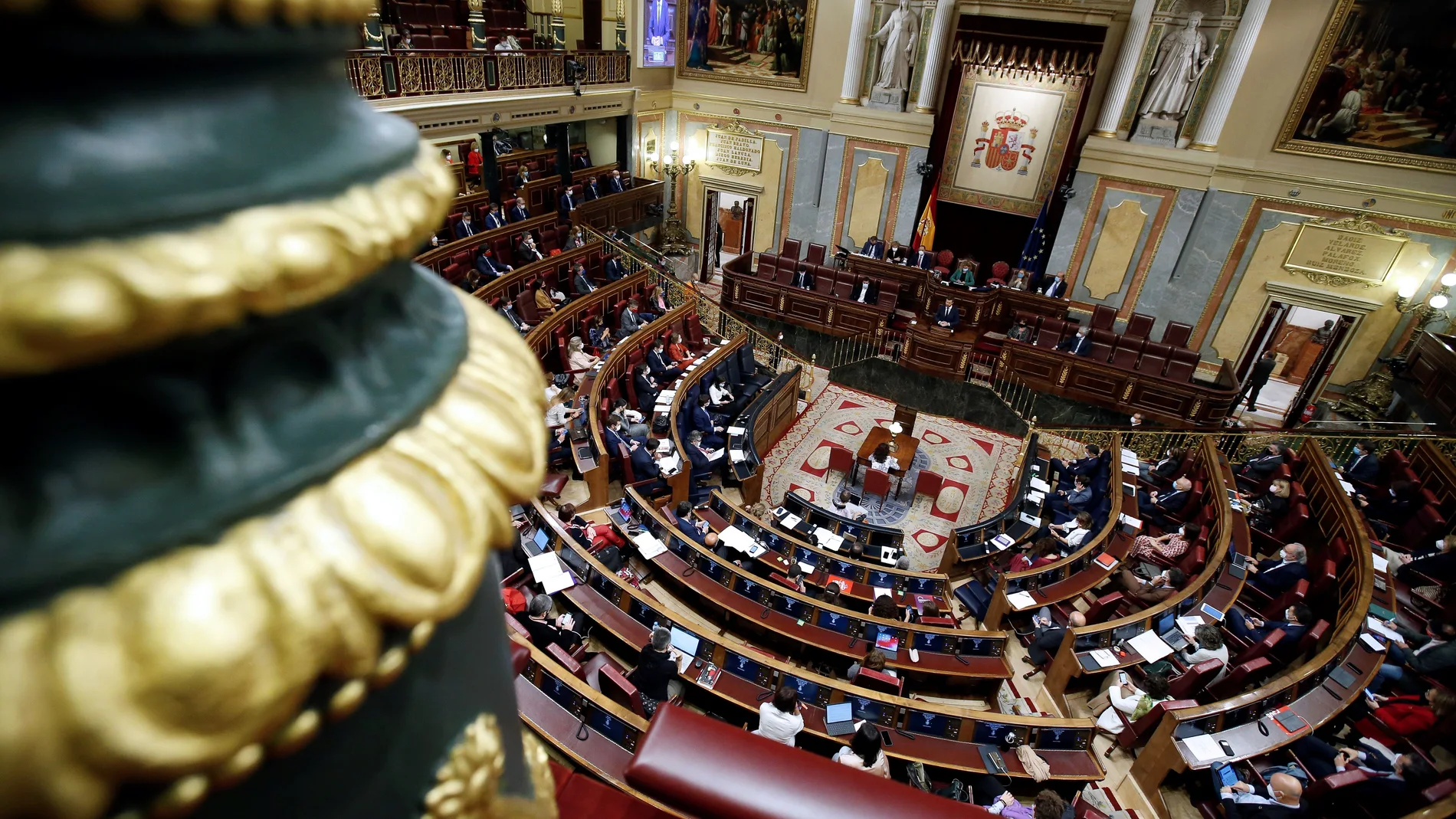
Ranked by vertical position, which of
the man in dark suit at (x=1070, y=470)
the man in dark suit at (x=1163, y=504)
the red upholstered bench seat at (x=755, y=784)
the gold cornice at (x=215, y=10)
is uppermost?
the gold cornice at (x=215, y=10)

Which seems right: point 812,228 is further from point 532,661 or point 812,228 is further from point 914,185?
point 532,661

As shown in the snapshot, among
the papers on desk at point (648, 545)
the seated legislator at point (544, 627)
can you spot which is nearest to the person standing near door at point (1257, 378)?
the papers on desk at point (648, 545)

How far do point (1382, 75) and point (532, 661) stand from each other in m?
16.2

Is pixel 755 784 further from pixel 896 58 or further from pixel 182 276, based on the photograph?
pixel 896 58

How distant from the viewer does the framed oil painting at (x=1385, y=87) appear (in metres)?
11.4

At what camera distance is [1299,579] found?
765cm

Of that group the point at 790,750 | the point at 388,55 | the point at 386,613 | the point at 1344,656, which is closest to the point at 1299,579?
the point at 1344,656

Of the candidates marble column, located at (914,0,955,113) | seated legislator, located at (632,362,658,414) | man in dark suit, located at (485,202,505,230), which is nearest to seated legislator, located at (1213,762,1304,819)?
seated legislator, located at (632,362,658,414)

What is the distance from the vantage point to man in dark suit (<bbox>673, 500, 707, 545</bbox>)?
7980 mm

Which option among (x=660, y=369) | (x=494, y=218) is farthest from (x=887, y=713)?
(x=494, y=218)

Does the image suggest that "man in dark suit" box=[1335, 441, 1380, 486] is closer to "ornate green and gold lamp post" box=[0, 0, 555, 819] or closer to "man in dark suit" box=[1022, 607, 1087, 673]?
"man in dark suit" box=[1022, 607, 1087, 673]

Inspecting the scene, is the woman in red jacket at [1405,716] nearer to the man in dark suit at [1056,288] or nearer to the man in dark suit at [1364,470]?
the man in dark suit at [1364,470]

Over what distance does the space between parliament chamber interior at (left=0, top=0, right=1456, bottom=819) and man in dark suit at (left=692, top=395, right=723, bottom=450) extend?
3.4 inches

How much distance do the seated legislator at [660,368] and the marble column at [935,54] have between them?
8988 mm
